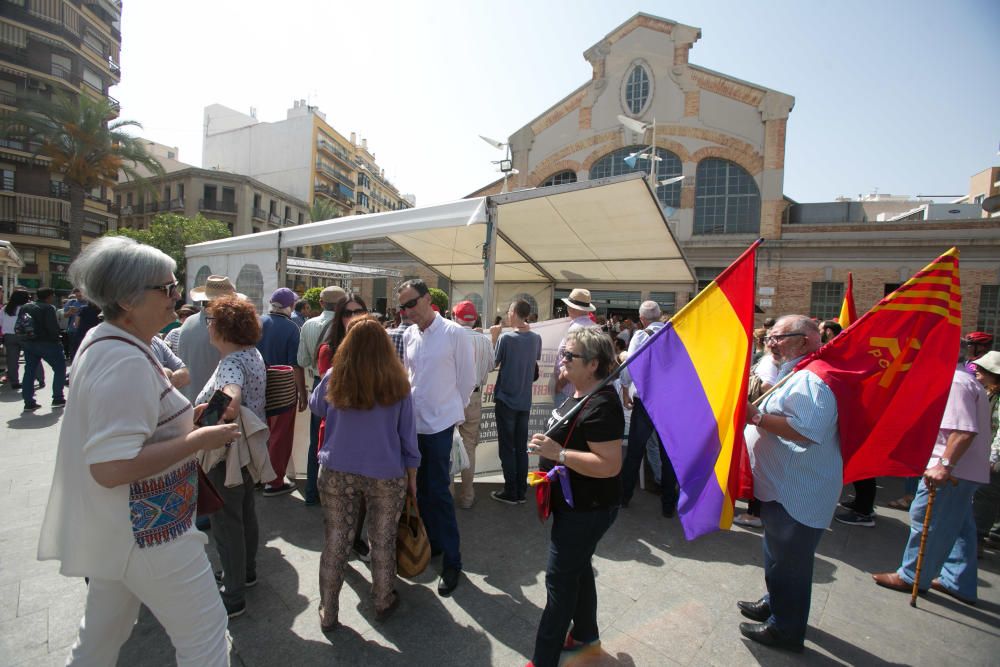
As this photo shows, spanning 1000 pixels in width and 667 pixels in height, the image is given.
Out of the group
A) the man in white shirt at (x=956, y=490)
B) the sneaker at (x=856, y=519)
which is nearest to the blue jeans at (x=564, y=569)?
the man in white shirt at (x=956, y=490)

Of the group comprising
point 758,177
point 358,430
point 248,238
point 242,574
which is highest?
point 758,177

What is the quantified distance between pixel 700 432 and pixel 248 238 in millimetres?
6552

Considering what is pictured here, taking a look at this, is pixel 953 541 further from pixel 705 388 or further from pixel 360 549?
pixel 360 549

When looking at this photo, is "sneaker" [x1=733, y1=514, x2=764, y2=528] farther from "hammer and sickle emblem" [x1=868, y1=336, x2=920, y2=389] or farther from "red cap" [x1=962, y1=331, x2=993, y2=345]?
"red cap" [x1=962, y1=331, x2=993, y2=345]

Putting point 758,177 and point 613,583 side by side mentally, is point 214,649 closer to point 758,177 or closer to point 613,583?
point 613,583

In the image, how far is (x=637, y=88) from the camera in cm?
2138

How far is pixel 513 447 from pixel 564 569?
93.6 inches

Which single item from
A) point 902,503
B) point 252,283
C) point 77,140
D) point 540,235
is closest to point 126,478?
point 252,283

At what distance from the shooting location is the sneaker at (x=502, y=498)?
4492mm

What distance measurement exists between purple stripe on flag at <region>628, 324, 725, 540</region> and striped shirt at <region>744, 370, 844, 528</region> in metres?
0.44

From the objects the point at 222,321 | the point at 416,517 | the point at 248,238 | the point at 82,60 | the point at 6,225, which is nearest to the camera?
the point at 222,321

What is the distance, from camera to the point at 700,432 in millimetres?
2393

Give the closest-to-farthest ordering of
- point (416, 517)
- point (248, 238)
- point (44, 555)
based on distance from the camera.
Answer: point (44, 555)
point (416, 517)
point (248, 238)

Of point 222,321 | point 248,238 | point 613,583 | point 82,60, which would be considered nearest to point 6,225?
point 82,60
